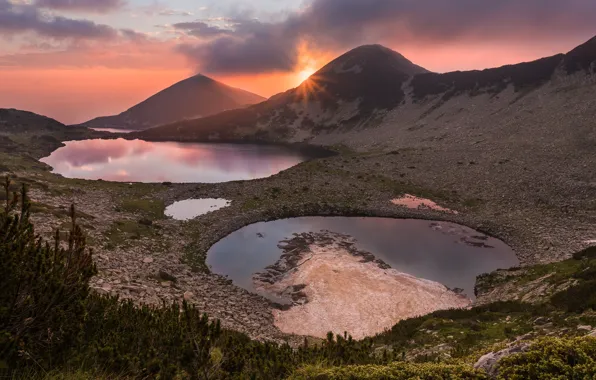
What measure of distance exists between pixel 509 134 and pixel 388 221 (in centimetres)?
5329

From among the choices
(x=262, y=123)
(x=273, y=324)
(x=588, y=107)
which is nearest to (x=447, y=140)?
(x=588, y=107)

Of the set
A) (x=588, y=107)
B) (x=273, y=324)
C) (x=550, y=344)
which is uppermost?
(x=588, y=107)

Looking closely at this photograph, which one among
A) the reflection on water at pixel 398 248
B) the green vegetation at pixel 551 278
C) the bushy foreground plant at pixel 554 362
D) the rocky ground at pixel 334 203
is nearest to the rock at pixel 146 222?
the rocky ground at pixel 334 203

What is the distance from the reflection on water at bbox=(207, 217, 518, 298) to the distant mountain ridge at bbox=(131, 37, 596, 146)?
68.5m

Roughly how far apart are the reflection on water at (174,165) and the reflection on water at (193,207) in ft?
81.8

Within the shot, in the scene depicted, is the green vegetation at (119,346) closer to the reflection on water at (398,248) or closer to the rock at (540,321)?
the rock at (540,321)

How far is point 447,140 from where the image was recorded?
9150 centimetres

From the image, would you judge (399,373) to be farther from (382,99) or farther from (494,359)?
(382,99)

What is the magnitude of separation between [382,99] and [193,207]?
444ft

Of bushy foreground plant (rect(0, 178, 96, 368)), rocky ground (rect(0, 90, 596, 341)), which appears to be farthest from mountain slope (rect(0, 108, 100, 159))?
bushy foreground plant (rect(0, 178, 96, 368))

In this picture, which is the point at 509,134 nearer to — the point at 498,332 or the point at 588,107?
the point at 588,107

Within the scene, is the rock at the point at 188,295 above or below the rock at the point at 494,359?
below

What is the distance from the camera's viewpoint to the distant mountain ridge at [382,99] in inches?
4190

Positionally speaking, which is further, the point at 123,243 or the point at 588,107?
the point at 588,107
